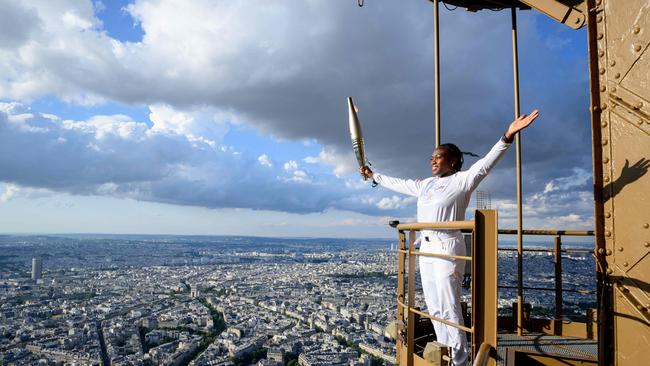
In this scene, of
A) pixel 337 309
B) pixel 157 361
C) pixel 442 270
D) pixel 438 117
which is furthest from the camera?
pixel 337 309

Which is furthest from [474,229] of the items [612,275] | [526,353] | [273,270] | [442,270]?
[273,270]

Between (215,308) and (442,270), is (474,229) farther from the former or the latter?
(215,308)

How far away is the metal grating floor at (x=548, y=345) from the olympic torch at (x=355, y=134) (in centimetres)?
236

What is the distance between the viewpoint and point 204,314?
47.8 metres

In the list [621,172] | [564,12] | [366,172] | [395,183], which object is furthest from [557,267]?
[621,172]

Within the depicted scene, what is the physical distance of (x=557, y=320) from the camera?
17.1 feet

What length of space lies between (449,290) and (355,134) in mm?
2247

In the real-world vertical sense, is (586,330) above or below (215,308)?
above

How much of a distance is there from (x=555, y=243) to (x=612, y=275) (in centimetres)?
336

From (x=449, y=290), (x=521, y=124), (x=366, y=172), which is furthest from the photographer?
(x=366, y=172)

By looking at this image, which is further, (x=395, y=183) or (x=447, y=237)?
(x=395, y=183)

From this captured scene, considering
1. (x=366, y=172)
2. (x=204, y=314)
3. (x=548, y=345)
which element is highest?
(x=366, y=172)

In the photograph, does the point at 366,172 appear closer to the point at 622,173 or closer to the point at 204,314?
the point at 622,173

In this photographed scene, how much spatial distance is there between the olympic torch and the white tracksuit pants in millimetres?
1605
